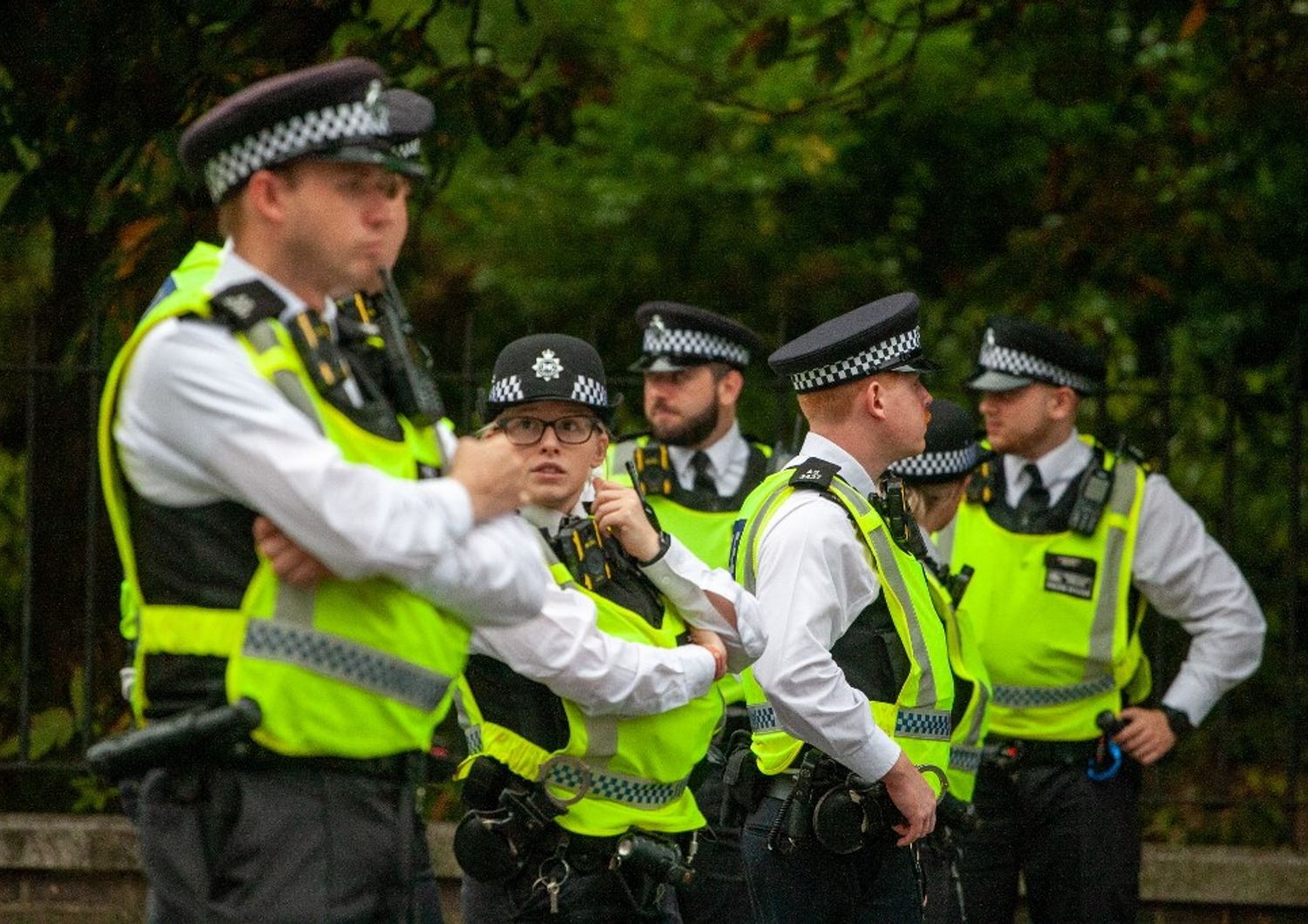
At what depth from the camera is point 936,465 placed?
19.9 ft

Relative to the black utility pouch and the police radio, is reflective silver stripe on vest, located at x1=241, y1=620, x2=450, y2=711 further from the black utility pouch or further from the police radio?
the black utility pouch

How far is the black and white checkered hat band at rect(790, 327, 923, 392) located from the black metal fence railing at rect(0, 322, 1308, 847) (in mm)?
2567

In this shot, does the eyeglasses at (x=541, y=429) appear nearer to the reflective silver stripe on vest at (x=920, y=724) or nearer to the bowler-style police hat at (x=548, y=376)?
the bowler-style police hat at (x=548, y=376)

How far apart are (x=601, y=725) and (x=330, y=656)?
134cm

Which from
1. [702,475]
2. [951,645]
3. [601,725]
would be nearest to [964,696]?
[951,645]

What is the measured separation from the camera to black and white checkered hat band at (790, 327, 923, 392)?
4.87 metres

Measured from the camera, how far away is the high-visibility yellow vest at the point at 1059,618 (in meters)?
6.31

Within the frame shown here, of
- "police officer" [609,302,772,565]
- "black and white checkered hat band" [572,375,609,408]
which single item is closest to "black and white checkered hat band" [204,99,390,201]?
"black and white checkered hat band" [572,375,609,408]

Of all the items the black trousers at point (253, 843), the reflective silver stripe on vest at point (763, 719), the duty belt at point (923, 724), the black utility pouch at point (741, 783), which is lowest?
the black utility pouch at point (741, 783)

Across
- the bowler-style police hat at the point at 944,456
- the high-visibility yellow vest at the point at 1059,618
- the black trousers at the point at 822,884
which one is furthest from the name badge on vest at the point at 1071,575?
the black trousers at the point at 822,884

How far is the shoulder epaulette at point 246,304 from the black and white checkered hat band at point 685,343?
4093 mm

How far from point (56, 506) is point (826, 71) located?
11.4ft

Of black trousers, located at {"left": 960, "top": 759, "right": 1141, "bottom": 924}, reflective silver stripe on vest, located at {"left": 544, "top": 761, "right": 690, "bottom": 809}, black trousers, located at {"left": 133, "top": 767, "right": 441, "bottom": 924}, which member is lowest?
black trousers, located at {"left": 960, "top": 759, "right": 1141, "bottom": 924}

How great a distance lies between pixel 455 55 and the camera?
37.7ft
